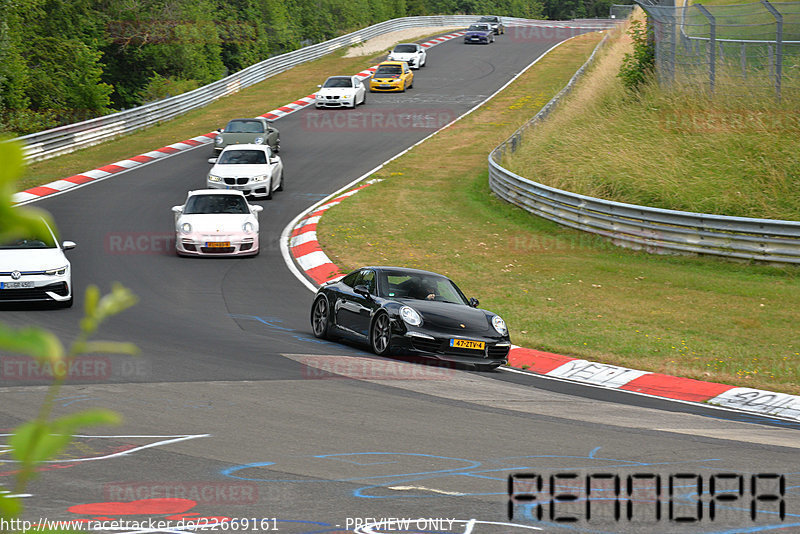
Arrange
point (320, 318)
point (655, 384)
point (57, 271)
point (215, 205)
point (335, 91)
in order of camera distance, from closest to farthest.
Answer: point (655, 384)
point (320, 318)
point (57, 271)
point (215, 205)
point (335, 91)

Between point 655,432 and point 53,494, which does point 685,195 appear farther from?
point 53,494

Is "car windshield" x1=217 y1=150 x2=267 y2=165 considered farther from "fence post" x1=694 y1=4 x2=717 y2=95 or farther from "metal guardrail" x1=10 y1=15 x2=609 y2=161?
"fence post" x1=694 y1=4 x2=717 y2=95

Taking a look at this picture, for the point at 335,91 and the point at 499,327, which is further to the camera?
the point at 335,91

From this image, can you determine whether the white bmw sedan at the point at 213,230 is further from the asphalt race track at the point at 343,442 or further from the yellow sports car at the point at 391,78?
the yellow sports car at the point at 391,78

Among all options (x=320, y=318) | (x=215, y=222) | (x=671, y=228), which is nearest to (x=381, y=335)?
(x=320, y=318)

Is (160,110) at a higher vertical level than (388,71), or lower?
lower

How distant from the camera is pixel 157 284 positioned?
733 inches

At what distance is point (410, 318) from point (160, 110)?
3128 cm

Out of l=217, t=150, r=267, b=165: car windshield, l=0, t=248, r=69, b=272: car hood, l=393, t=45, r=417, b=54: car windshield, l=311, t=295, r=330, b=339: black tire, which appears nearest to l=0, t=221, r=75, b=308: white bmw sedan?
l=0, t=248, r=69, b=272: car hood

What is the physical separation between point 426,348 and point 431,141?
25245 millimetres

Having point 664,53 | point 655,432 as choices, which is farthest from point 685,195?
point 655,432

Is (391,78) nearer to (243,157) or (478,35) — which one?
(478,35)

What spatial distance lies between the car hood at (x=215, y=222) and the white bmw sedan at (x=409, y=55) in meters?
35.1

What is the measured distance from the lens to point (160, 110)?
138 feet
